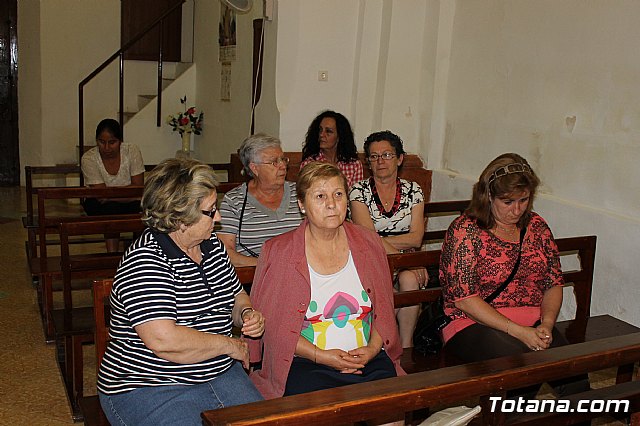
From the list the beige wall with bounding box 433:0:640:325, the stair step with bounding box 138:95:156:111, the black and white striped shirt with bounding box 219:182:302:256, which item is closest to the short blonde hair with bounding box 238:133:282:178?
the black and white striped shirt with bounding box 219:182:302:256

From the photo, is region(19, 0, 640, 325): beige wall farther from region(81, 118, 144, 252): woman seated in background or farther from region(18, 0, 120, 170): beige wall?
region(18, 0, 120, 170): beige wall

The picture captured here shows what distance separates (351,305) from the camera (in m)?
2.72

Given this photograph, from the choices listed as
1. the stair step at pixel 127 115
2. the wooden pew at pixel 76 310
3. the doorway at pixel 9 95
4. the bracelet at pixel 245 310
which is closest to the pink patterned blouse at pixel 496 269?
the bracelet at pixel 245 310

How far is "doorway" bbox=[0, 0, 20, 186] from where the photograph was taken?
31.6 ft

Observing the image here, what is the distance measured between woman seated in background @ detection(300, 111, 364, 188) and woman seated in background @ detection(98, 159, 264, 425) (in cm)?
265

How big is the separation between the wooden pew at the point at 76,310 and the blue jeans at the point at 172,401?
1.20 metres

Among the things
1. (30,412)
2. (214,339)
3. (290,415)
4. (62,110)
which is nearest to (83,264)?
(30,412)

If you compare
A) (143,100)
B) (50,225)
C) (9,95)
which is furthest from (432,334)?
(9,95)

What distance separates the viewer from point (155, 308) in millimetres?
2217

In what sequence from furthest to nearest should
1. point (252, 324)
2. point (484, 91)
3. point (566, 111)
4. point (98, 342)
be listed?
point (484, 91)
point (566, 111)
point (98, 342)
point (252, 324)

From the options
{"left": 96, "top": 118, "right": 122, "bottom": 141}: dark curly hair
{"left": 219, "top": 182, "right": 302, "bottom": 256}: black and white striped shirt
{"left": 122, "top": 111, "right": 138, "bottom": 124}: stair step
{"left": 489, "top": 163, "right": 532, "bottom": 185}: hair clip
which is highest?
{"left": 489, "top": 163, "right": 532, "bottom": 185}: hair clip

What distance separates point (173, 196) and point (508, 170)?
142 centimetres

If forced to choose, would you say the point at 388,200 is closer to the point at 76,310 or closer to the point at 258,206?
the point at 258,206

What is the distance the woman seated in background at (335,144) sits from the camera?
5043 mm
